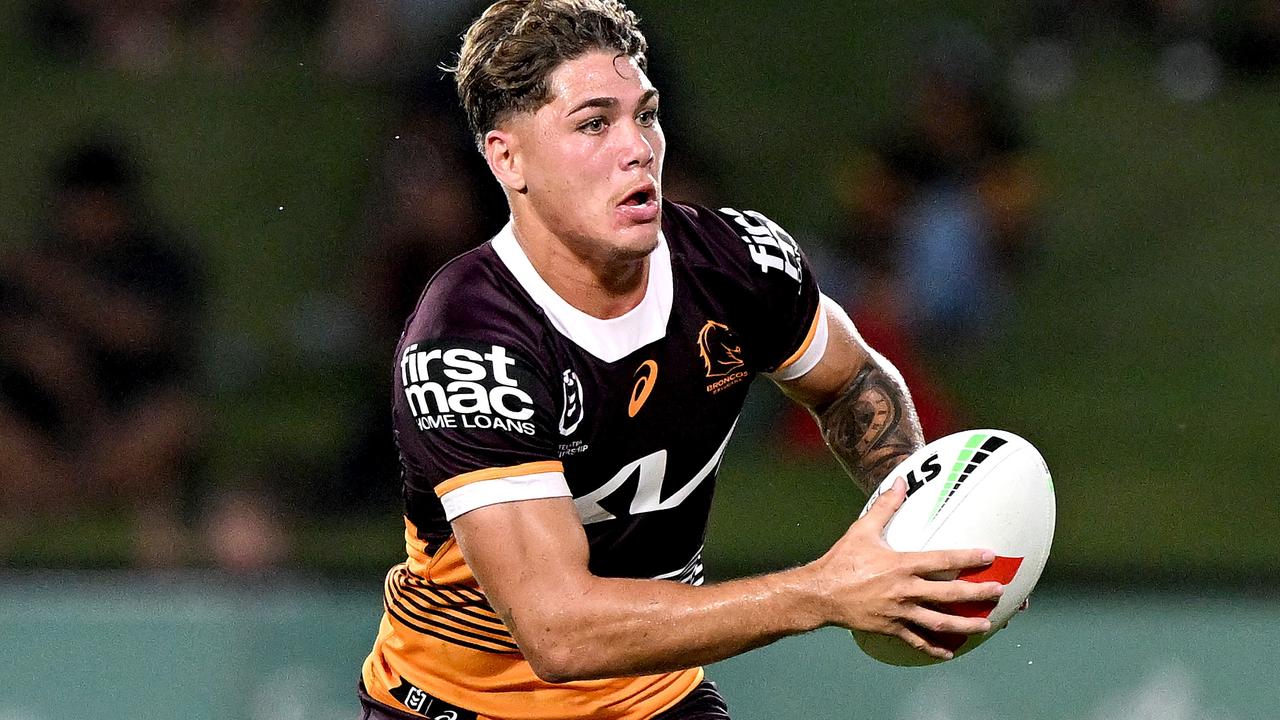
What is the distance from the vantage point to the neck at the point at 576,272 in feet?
10.4

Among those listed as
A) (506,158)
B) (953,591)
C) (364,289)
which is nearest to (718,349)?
(506,158)

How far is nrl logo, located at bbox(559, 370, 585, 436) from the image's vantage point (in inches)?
120

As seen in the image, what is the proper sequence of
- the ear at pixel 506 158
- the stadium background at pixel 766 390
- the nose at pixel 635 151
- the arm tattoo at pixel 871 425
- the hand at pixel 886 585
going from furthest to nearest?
the stadium background at pixel 766 390, the arm tattoo at pixel 871 425, the ear at pixel 506 158, the nose at pixel 635 151, the hand at pixel 886 585

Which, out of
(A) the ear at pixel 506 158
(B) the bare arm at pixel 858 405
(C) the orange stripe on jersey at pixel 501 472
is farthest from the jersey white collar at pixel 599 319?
(B) the bare arm at pixel 858 405

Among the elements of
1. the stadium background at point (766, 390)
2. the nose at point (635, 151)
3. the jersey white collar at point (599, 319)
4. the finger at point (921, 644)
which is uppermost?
the nose at point (635, 151)

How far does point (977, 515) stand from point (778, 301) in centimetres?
71

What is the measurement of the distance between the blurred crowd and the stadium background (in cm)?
5

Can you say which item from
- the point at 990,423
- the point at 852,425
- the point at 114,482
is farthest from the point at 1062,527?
the point at 114,482

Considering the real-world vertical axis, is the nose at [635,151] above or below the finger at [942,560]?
above

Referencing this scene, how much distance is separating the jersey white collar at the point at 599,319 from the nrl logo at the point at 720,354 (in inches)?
3.7

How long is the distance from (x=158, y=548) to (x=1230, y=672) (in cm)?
377

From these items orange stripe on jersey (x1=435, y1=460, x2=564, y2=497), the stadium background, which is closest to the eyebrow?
orange stripe on jersey (x1=435, y1=460, x2=564, y2=497)

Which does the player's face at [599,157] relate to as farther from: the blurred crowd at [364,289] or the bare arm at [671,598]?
the blurred crowd at [364,289]

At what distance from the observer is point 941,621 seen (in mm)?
2703
